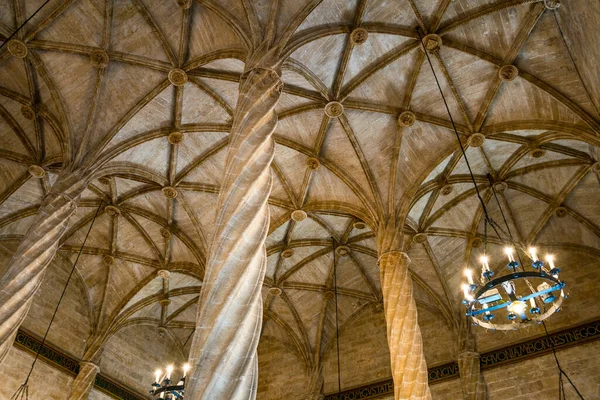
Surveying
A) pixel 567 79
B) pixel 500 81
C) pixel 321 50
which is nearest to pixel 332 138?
pixel 321 50

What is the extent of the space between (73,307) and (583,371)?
1458cm

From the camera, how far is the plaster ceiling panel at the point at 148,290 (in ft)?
60.2

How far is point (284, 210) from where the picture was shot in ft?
Result: 55.3

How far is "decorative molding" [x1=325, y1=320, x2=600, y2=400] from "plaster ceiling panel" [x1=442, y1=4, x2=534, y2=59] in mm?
7059

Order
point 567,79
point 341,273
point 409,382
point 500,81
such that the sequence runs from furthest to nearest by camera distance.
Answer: point 341,273
point 500,81
point 567,79
point 409,382

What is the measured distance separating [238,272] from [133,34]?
9096 millimetres

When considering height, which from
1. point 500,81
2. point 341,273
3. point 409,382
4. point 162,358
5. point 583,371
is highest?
point 500,81

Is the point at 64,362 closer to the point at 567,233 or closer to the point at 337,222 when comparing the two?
the point at 337,222

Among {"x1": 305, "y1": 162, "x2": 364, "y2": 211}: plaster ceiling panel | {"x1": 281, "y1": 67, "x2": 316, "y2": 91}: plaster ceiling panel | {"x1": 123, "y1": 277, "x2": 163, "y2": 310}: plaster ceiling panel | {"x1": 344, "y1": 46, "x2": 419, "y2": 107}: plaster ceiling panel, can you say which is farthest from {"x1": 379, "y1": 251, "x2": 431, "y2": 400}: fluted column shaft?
{"x1": 123, "y1": 277, "x2": 163, "y2": 310}: plaster ceiling panel

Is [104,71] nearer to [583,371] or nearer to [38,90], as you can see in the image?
[38,90]

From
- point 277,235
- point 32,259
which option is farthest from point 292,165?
point 32,259

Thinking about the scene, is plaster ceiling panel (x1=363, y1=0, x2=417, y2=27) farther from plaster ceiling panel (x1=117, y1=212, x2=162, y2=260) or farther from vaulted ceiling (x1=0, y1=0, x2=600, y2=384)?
plaster ceiling panel (x1=117, y1=212, x2=162, y2=260)

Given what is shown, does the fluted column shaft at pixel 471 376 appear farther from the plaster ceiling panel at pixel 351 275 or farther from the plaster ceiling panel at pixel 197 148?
the plaster ceiling panel at pixel 197 148

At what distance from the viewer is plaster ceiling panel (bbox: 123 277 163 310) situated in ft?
60.2
